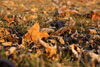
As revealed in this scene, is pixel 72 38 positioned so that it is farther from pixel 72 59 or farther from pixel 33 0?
pixel 33 0

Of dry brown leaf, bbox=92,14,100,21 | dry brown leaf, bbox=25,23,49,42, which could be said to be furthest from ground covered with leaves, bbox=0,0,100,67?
dry brown leaf, bbox=92,14,100,21

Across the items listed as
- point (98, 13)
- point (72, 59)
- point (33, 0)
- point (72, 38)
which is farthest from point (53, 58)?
point (33, 0)

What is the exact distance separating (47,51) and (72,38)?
2.95 ft

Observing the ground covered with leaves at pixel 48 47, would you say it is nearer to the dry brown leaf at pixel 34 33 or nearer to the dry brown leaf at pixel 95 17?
the dry brown leaf at pixel 34 33

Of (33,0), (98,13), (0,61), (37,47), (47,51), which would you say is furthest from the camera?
(33,0)

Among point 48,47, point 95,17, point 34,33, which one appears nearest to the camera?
point 48,47

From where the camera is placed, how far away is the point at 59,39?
7.83 feet

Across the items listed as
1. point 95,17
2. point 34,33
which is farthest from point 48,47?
point 95,17

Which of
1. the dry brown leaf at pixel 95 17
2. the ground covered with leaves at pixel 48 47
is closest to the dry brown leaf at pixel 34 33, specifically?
the ground covered with leaves at pixel 48 47

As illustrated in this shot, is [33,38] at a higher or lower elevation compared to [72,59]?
higher

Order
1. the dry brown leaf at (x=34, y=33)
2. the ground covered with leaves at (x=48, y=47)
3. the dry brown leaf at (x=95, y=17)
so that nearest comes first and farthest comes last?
the ground covered with leaves at (x=48, y=47) → the dry brown leaf at (x=34, y=33) → the dry brown leaf at (x=95, y=17)

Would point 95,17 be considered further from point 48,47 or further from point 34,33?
point 48,47

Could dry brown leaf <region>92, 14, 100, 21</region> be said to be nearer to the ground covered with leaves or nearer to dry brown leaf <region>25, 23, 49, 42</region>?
the ground covered with leaves

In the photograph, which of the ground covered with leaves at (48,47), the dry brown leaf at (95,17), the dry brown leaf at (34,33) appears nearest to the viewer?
the ground covered with leaves at (48,47)
